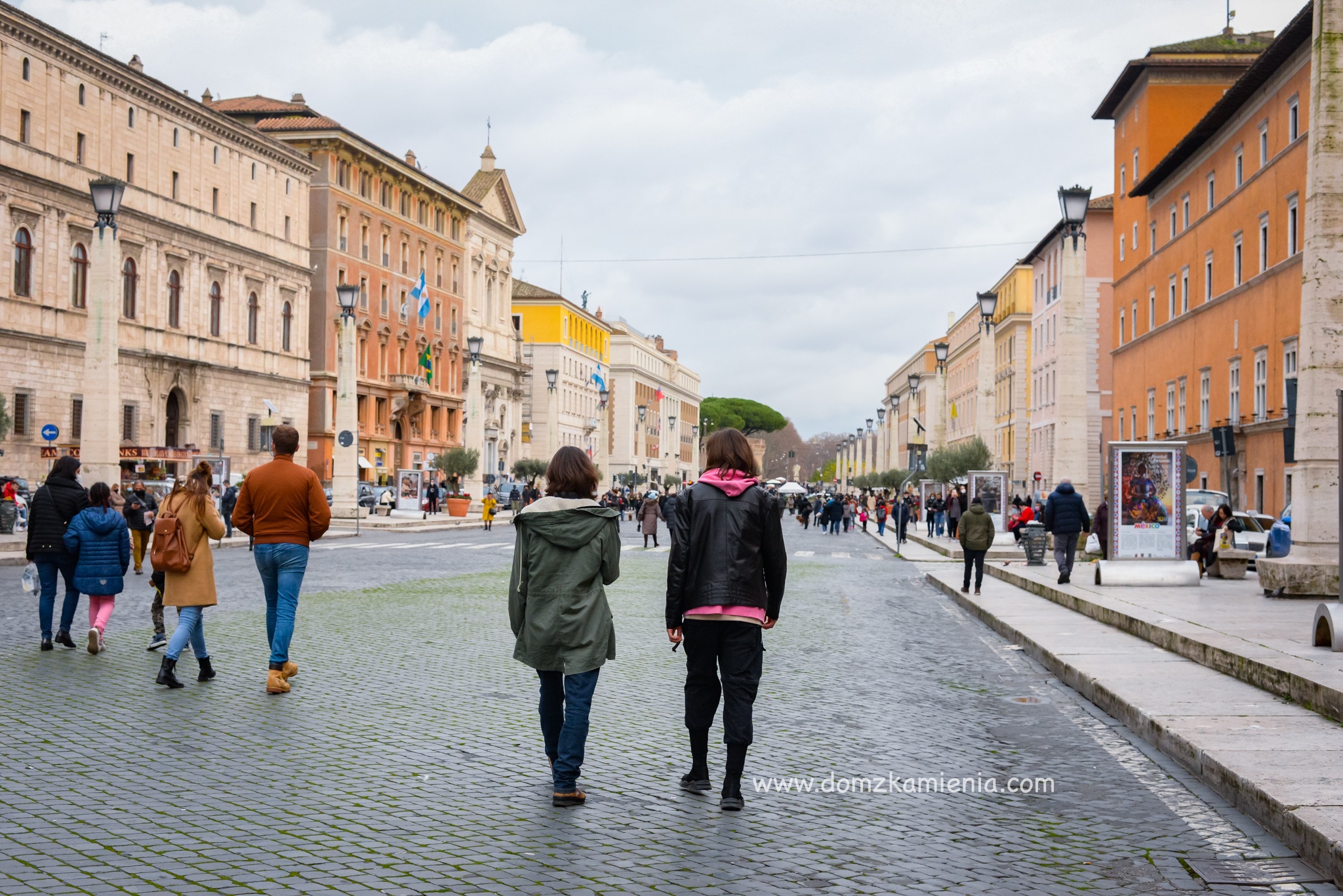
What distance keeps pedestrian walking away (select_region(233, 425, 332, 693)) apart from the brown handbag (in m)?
0.68

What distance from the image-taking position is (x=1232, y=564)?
23.3 m

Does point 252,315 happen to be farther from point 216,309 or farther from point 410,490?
point 410,490

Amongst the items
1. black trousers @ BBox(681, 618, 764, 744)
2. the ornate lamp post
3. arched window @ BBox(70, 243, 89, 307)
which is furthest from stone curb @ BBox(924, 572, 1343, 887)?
arched window @ BBox(70, 243, 89, 307)

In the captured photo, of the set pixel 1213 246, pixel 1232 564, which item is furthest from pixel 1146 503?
pixel 1213 246

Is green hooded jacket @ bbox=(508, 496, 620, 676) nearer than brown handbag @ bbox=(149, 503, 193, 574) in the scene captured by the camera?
Yes

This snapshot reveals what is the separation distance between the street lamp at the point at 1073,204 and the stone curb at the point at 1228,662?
9.47 m

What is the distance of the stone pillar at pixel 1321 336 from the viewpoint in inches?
655

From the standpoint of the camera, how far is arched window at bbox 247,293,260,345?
65.7m

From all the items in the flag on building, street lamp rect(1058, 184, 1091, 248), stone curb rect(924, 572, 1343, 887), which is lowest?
stone curb rect(924, 572, 1343, 887)

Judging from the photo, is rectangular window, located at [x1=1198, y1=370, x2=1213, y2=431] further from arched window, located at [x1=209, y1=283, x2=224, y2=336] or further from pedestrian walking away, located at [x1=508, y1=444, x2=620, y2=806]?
pedestrian walking away, located at [x1=508, y1=444, x2=620, y2=806]

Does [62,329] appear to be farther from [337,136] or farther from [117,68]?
[337,136]

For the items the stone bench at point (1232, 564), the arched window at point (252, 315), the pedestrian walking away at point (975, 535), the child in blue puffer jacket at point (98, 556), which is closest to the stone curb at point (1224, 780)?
the child in blue puffer jacket at point (98, 556)

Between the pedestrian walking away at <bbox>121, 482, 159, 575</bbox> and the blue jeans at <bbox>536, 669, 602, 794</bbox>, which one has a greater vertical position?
the pedestrian walking away at <bbox>121, 482, 159, 575</bbox>

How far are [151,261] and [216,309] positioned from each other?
5.73 metres
